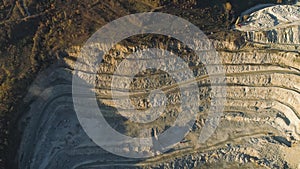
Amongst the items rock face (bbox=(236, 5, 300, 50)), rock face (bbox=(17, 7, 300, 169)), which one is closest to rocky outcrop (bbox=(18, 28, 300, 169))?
rock face (bbox=(17, 7, 300, 169))

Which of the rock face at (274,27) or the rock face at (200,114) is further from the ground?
the rock face at (274,27)

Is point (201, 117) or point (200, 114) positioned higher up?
point (200, 114)

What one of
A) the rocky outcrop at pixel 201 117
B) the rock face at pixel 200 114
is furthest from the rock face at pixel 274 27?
the rocky outcrop at pixel 201 117

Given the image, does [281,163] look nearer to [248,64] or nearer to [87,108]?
[248,64]

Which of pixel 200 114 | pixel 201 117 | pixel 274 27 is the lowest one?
pixel 201 117

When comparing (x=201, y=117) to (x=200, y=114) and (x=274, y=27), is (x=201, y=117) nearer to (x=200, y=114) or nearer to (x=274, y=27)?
(x=200, y=114)

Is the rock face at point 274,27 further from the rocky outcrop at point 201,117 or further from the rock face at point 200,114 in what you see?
the rocky outcrop at point 201,117

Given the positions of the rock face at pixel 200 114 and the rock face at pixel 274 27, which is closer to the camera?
the rock face at pixel 200 114

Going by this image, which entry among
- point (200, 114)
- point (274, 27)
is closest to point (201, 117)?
point (200, 114)

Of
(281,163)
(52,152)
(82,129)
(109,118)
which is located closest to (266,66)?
(281,163)
